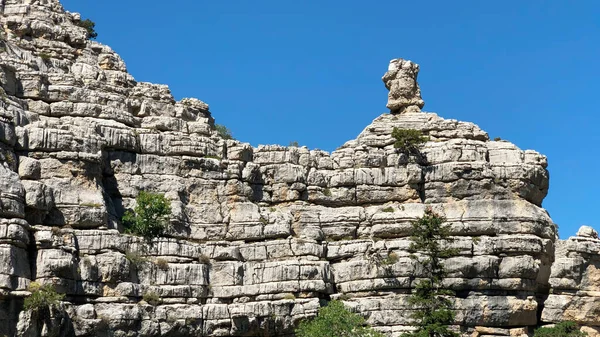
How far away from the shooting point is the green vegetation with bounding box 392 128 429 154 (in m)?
70.2

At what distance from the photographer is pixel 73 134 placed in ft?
211

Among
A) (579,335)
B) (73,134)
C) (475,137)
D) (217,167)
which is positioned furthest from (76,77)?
(579,335)

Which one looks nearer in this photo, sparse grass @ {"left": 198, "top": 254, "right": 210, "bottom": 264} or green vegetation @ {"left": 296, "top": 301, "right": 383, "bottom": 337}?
green vegetation @ {"left": 296, "top": 301, "right": 383, "bottom": 337}

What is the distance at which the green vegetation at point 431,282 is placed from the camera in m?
62.1

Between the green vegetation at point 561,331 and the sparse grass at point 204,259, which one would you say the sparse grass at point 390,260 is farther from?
the sparse grass at point 204,259

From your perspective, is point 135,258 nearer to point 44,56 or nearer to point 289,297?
point 289,297

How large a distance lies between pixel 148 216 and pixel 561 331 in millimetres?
26507

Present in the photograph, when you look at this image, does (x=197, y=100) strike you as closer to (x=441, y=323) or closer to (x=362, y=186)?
(x=362, y=186)

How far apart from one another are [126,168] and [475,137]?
23005 mm

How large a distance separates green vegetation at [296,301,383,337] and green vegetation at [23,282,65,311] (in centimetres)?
1411

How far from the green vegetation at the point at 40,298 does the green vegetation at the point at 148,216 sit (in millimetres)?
8924

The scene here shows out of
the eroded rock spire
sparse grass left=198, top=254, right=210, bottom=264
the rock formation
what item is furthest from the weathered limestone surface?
sparse grass left=198, top=254, right=210, bottom=264

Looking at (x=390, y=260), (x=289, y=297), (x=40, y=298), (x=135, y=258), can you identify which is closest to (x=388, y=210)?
(x=390, y=260)

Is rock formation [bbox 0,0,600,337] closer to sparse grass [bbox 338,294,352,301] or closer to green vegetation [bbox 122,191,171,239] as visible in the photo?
sparse grass [bbox 338,294,352,301]
